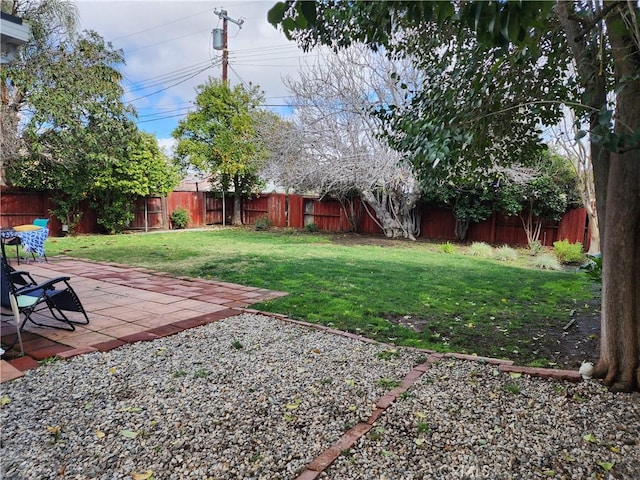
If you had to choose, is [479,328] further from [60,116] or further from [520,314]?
[60,116]

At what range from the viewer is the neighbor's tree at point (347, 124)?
40.1ft

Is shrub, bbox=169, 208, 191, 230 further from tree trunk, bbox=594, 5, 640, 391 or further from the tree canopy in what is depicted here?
tree trunk, bbox=594, 5, 640, 391

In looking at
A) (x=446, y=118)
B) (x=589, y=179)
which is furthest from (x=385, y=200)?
(x=446, y=118)

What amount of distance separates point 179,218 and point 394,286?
1267 centimetres

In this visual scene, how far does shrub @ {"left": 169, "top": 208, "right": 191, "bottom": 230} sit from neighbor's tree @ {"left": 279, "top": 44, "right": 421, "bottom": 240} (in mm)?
5415

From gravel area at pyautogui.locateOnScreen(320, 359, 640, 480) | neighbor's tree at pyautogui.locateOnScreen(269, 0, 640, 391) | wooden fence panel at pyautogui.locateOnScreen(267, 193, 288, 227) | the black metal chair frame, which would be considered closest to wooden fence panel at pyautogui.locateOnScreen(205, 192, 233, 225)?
wooden fence panel at pyautogui.locateOnScreen(267, 193, 288, 227)

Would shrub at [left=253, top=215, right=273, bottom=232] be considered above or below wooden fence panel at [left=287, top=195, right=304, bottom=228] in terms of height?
below

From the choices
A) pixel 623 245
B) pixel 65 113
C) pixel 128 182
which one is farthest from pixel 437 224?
pixel 623 245

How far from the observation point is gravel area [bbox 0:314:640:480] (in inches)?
77.5

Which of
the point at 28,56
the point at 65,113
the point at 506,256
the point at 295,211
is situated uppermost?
the point at 28,56

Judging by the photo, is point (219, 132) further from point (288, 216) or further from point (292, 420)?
point (292, 420)

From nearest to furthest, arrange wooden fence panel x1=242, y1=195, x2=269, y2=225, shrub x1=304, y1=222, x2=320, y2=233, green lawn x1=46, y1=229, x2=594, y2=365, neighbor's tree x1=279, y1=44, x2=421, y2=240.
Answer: green lawn x1=46, y1=229, x2=594, y2=365 → neighbor's tree x1=279, y1=44, x2=421, y2=240 → shrub x1=304, y1=222, x2=320, y2=233 → wooden fence panel x1=242, y1=195, x2=269, y2=225

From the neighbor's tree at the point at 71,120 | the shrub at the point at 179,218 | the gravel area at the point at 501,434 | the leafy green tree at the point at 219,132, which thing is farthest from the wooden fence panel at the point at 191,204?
the gravel area at the point at 501,434

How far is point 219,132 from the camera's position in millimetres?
17203
